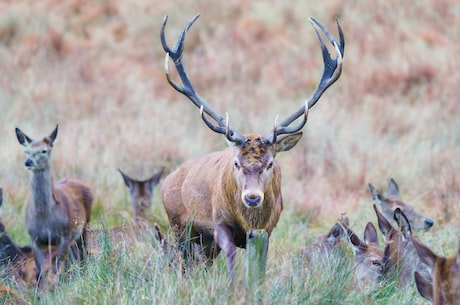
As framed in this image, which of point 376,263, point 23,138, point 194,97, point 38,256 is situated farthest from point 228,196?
point 23,138

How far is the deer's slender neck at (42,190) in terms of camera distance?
9.89 m

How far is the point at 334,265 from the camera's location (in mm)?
Result: 6910

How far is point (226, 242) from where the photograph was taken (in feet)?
24.5

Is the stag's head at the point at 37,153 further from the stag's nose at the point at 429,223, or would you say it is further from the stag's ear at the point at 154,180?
the stag's nose at the point at 429,223

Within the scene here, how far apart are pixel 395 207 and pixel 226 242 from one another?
3.03m

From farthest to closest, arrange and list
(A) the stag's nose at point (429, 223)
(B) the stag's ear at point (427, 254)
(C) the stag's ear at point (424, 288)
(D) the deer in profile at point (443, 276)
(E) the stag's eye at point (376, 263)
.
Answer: (A) the stag's nose at point (429, 223), (E) the stag's eye at point (376, 263), (C) the stag's ear at point (424, 288), (B) the stag's ear at point (427, 254), (D) the deer in profile at point (443, 276)

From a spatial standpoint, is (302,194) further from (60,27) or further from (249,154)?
(60,27)

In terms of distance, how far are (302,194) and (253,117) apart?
3.87m

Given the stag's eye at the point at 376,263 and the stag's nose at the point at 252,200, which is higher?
the stag's nose at the point at 252,200

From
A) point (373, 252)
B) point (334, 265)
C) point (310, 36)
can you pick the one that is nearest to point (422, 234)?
point (373, 252)

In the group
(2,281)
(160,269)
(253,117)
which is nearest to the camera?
(160,269)

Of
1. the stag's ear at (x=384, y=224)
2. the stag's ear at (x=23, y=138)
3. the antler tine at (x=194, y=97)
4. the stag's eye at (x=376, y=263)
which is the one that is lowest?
A: the stag's eye at (x=376, y=263)

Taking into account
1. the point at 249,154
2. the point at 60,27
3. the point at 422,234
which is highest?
the point at 60,27

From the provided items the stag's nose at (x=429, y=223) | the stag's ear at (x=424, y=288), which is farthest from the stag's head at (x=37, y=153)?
the stag's ear at (x=424, y=288)
